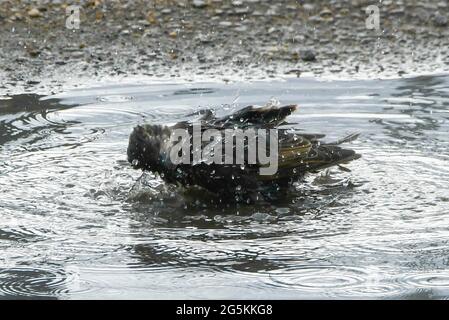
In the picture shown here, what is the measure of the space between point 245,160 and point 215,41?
4.54 meters

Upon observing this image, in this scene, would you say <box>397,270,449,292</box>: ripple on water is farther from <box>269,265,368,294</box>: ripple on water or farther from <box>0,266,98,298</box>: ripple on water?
<box>0,266,98,298</box>: ripple on water

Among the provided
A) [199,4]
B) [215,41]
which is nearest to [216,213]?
[215,41]

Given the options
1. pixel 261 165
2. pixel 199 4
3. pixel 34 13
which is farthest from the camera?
pixel 199 4

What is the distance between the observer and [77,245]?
279 inches

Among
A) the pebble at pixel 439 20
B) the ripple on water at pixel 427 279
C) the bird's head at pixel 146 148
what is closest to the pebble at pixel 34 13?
the pebble at pixel 439 20

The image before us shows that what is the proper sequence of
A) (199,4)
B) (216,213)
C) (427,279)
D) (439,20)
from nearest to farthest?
(427,279), (216,213), (439,20), (199,4)

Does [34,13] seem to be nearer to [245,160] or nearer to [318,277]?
[245,160]

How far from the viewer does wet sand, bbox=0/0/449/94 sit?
37.6ft

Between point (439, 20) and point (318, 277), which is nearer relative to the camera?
point (318, 277)

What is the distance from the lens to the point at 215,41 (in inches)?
481

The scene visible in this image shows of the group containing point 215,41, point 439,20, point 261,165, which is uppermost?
point 439,20

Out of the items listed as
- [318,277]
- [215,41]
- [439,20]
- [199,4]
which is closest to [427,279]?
[318,277]

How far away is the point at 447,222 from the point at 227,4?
595cm

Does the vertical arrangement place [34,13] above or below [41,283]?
above
